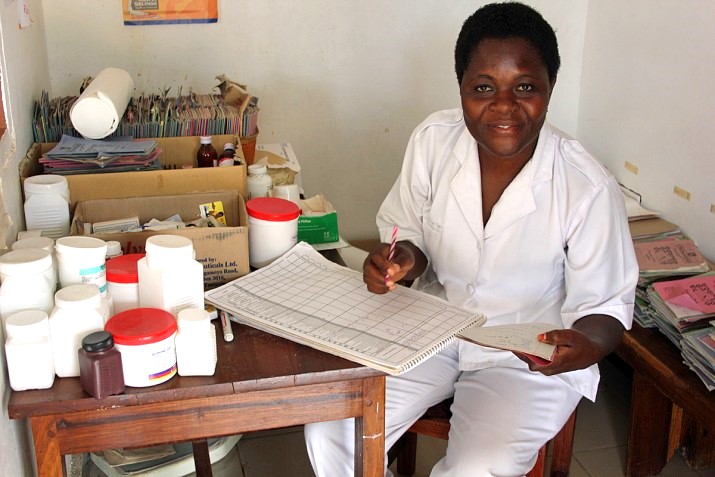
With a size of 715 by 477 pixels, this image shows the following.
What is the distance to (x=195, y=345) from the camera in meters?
1.28

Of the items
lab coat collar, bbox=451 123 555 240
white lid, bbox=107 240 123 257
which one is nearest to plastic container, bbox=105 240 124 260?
white lid, bbox=107 240 123 257

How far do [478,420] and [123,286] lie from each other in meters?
0.79

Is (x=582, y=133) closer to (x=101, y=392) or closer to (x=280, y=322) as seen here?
(x=280, y=322)

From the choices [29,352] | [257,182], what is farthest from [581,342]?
[29,352]

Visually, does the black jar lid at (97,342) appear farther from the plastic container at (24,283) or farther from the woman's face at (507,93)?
the woman's face at (507,93)

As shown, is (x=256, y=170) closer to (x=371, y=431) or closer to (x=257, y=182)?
(x=257, y=182)

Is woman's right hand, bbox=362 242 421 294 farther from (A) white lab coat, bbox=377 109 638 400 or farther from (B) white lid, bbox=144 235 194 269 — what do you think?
(B) white lid, bbox=144 235 194 269

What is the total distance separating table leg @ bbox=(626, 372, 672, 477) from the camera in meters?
2.27

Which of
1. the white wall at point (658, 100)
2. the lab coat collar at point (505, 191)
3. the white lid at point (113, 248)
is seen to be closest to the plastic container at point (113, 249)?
the white lid at point (113, 248)

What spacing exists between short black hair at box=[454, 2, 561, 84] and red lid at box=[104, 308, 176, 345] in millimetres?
879

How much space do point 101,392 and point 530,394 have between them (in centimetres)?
92

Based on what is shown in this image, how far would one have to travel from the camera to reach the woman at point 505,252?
1655mm

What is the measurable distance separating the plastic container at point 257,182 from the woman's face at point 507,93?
559 millimetres

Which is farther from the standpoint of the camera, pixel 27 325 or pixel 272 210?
pixel 272 210
